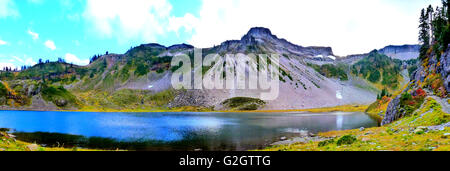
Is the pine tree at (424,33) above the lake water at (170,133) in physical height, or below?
above

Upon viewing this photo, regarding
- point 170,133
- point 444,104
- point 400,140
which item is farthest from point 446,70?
point 170,133

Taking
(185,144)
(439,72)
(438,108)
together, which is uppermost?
(439,72)

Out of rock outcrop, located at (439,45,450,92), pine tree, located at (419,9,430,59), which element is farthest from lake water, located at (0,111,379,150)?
pine tree, located at (419,9,430,59)

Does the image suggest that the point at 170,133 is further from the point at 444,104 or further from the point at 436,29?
the point at 436,29

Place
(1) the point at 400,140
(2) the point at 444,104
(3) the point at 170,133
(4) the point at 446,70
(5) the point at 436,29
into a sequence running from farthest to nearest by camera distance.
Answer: (5) the point at 436,29 → (3) the point at 170,133 → (4) the point at 446,70 → (2) the point at 444,104 → (1) the point at 400,140

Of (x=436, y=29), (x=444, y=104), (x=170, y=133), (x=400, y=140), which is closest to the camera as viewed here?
(x=400, y=140)

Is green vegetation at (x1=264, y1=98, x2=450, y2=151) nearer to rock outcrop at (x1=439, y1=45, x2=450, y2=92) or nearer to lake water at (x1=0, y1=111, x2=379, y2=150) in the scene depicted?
rock outcrop at (x1=439, y1=45, x2=450, y2=92)

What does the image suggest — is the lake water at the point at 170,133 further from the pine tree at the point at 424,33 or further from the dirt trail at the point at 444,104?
the pine tree at the point at 424,33

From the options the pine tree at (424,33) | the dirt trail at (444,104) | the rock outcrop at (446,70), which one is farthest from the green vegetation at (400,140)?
the pine tree at (424,33)
